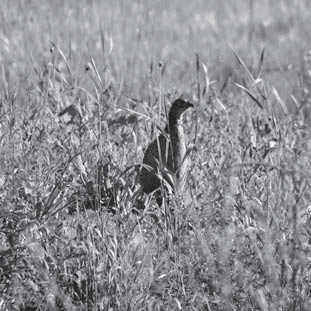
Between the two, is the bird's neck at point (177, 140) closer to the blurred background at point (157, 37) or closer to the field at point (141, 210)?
the field at point (141, 210)

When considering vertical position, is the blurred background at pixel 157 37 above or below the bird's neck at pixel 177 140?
below

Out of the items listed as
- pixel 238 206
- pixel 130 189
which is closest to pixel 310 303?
pixel 238 206

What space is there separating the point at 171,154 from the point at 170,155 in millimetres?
44

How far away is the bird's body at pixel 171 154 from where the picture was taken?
16.3ft

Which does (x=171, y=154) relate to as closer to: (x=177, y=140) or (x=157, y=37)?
(x=177, y=140)

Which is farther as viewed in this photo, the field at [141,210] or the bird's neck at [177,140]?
the bird's neck at [177,140]

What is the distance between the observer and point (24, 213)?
4.19 metres

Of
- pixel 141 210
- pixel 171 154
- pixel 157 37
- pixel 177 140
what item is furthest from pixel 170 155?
pixel 157 37

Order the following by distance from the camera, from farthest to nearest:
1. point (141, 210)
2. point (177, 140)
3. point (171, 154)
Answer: point (177, 140) < point (171, 154) < point (141, 210)

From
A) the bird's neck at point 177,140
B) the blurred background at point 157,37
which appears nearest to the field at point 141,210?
the bird's neck at point 177,140

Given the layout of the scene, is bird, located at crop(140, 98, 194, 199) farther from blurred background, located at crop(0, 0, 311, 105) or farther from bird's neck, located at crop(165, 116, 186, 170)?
blurred background, located at crop(0, 0, 311, 105)

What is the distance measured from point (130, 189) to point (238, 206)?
61cm

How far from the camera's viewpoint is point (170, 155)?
5.23m

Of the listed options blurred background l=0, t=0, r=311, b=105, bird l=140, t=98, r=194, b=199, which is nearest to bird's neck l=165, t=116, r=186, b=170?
bird l=140, t=98, r=194, b=199
